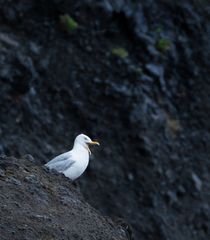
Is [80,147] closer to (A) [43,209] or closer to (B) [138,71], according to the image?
(A) [43,209]

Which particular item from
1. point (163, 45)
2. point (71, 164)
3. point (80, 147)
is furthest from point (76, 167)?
point (163, 45)

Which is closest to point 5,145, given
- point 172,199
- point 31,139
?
point 31,139

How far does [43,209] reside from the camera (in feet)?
40.2

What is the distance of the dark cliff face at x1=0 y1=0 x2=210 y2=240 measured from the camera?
2330cm

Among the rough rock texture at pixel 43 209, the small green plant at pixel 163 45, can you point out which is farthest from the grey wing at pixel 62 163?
the small green plant at pixel 163 45

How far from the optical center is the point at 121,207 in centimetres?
2352

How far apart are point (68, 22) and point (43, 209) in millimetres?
13500

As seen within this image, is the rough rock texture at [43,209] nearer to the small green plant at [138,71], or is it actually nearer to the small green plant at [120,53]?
the small green plant at [120,53]

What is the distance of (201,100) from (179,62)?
4.11 ft

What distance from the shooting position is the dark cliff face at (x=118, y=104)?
23.3 metres

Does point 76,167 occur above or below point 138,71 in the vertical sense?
above

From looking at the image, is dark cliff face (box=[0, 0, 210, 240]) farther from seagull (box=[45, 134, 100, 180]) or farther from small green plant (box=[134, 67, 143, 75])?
seagull (box=[45, 134, 100, 180])

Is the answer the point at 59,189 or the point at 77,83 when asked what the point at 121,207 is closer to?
the point at 77,83

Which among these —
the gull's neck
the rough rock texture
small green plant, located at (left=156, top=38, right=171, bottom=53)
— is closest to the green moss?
small green plant, located at (left=156, top=38, right=171, bottom=53)
